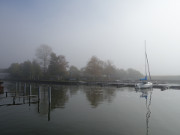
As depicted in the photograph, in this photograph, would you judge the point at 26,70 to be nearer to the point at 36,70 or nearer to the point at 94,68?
the point at 36,70

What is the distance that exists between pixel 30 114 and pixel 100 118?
308 inches

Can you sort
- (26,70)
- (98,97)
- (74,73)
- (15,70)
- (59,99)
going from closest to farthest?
(59,99) < (98,97) < (26,70) < (74,73) < (15,70)

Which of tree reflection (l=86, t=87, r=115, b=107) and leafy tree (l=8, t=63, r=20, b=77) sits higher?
leafy tree (l=8, t=63, r=20, b=77)

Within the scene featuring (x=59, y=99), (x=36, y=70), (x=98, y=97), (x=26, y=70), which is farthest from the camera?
(x=26, y=70)

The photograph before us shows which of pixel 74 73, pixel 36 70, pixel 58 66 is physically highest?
pixel 58 66

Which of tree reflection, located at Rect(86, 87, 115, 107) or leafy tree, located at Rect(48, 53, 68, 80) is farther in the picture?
leafy tree, located at Rect(48, 53, 68, 80)

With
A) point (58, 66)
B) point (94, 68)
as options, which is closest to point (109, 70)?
point (94, 68)

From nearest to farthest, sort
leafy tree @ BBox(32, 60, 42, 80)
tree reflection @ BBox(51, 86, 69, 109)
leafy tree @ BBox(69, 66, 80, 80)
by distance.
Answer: tree reflection @ BBox(51, 86, 69, 109) → leafy tree @ BBox(69, 66, 80, 80) → leafy tree @ BBox(32, 60, 42, 80)

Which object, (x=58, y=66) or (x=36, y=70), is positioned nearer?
(x=58, y=66)

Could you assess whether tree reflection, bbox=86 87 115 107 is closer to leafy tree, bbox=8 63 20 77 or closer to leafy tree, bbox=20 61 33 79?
leafy tree, bbox=20 61 33 79

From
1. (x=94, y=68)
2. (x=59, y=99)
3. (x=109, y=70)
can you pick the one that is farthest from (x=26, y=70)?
(x=59, y=99)

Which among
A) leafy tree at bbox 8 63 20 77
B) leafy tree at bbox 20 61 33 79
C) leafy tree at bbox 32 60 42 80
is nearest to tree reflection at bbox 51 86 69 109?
leafy tree at bbox 32 60 42 80

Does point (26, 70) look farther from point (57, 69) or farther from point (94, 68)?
point (94, 68)

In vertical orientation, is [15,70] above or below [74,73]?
above
